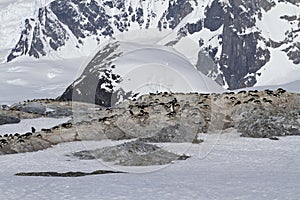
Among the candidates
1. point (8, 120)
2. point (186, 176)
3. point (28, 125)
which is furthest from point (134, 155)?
point (8, 120)

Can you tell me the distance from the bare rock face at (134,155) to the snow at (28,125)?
46.6ft

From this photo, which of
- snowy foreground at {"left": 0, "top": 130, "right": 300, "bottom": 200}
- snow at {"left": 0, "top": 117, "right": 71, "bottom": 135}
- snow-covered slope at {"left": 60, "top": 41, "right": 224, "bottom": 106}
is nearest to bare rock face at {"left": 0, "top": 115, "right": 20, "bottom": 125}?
snow at {"left": 0, "top": 117, "right": 71, "bottom": 135}

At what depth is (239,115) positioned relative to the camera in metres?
37.2

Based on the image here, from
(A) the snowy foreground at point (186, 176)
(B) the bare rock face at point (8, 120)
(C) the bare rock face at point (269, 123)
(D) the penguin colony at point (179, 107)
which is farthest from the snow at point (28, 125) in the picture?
(C) the bare rock face at point (269, 123)

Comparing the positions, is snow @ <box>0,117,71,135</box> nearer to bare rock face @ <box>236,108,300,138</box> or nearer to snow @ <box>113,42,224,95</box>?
snow @ <box>113,42,224,95</box>

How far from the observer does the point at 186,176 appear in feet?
76.9

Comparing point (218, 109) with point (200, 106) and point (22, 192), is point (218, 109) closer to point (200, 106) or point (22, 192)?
point (200, 106)

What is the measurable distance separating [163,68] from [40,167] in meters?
28.1

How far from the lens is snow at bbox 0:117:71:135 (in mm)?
42438

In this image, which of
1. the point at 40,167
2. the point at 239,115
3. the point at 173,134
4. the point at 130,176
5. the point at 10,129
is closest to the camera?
the point at 130,176

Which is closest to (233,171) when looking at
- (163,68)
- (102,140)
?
(102,140)

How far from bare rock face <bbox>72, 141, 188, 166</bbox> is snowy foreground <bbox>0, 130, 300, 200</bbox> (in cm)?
68

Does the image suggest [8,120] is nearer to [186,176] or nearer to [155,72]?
[155,72]

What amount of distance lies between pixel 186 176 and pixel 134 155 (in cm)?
452
